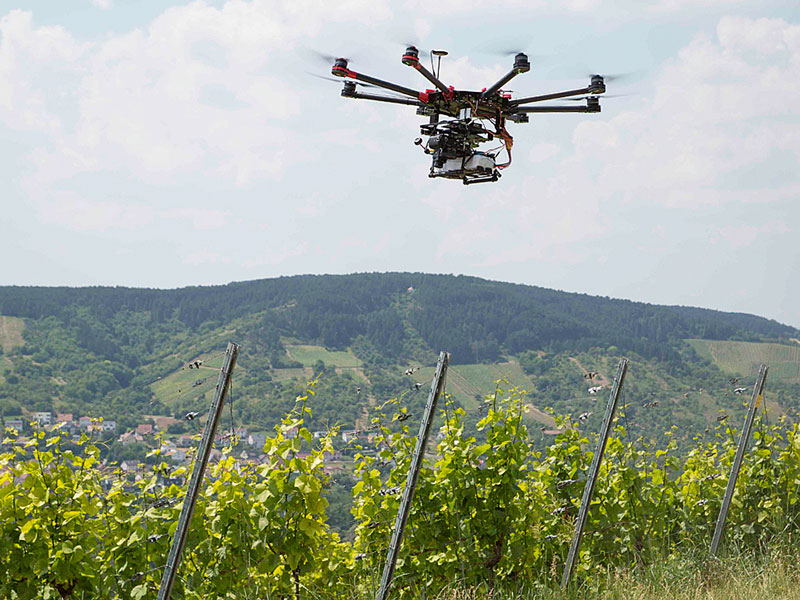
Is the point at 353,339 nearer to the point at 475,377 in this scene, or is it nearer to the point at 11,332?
the point at 475,377

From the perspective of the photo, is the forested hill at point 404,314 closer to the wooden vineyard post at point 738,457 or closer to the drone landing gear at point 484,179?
the drone landing gear at point 484,179

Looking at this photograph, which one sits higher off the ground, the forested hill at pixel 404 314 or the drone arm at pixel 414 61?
the forested hill at pixel 404 314

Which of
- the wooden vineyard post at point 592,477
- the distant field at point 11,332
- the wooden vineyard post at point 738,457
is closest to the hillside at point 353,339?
the distant field at point 11,332

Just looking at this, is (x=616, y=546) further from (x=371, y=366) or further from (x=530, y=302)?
(x=530, y=302)

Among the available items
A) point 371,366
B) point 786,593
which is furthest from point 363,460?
point 371,366

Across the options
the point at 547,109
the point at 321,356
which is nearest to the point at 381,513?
the point at 547,109

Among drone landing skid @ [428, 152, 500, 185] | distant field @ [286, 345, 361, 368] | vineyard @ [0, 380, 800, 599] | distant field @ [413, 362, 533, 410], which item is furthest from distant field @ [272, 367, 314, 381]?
vineyard @ [0, 380, 800, 599]
